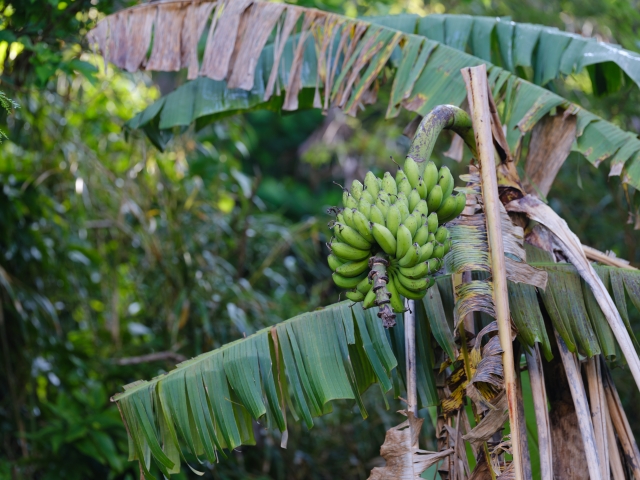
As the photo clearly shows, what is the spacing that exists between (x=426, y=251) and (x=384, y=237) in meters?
0.11

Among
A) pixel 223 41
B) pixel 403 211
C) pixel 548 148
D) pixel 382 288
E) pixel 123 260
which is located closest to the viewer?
pixel 382 288

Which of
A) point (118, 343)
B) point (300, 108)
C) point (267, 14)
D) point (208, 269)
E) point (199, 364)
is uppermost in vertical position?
point (267, 14)

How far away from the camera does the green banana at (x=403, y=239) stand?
49.3 inches

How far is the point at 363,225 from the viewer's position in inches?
50.6

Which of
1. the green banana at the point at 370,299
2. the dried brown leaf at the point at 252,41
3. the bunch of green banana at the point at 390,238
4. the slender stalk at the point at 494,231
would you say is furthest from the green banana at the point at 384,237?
the dried brown leaf at the point at 252,41

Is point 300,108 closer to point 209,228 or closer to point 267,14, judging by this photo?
point 267,14

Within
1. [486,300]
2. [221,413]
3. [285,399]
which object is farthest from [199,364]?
[486,300]

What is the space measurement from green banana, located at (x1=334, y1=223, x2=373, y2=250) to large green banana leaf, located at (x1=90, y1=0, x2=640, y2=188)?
37.4 inches

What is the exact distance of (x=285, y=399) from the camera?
1.75 metres

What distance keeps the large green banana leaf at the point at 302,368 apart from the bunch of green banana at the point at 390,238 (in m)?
0.40

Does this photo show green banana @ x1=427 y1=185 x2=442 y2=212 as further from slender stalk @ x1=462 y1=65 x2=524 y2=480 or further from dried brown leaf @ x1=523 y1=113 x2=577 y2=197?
dried brown leaf @ x1=523 y1=113 x2=577 y2=197

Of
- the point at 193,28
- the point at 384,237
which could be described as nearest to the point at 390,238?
the point at 384,237

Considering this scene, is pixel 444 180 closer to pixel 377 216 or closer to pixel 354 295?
pixel 377 216

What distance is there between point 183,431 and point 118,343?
2388mm
